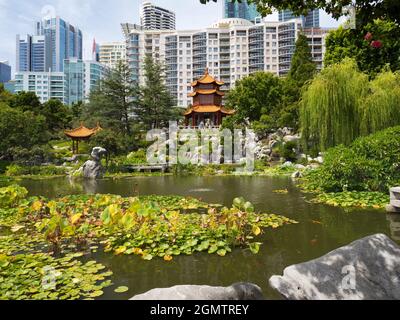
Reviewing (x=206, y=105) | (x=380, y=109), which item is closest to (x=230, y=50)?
(x=206, y=105)

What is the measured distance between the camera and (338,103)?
12.1m

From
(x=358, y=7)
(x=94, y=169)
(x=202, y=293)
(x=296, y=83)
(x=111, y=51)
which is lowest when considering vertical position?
(x=202, y=293)

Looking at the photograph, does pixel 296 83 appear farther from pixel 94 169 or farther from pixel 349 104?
pixel 94 169

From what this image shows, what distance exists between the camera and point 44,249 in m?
4.76

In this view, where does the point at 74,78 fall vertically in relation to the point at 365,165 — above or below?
above

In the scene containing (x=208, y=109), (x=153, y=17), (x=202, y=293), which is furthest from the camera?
(x=153, y=17)

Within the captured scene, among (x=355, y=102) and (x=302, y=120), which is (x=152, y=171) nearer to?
(x=302, y=120)

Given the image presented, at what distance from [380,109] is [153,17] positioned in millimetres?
113229

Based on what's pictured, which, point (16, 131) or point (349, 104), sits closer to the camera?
point (349, 104)

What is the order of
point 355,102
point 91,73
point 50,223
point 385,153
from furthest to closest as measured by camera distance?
1. point 91,73
2. point 355,102
3. point 385,153
4. point 50,223

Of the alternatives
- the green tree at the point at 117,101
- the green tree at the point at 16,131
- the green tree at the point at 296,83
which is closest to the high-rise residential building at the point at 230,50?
the green tree at the point at 117,101

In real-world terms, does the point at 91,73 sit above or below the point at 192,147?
above
